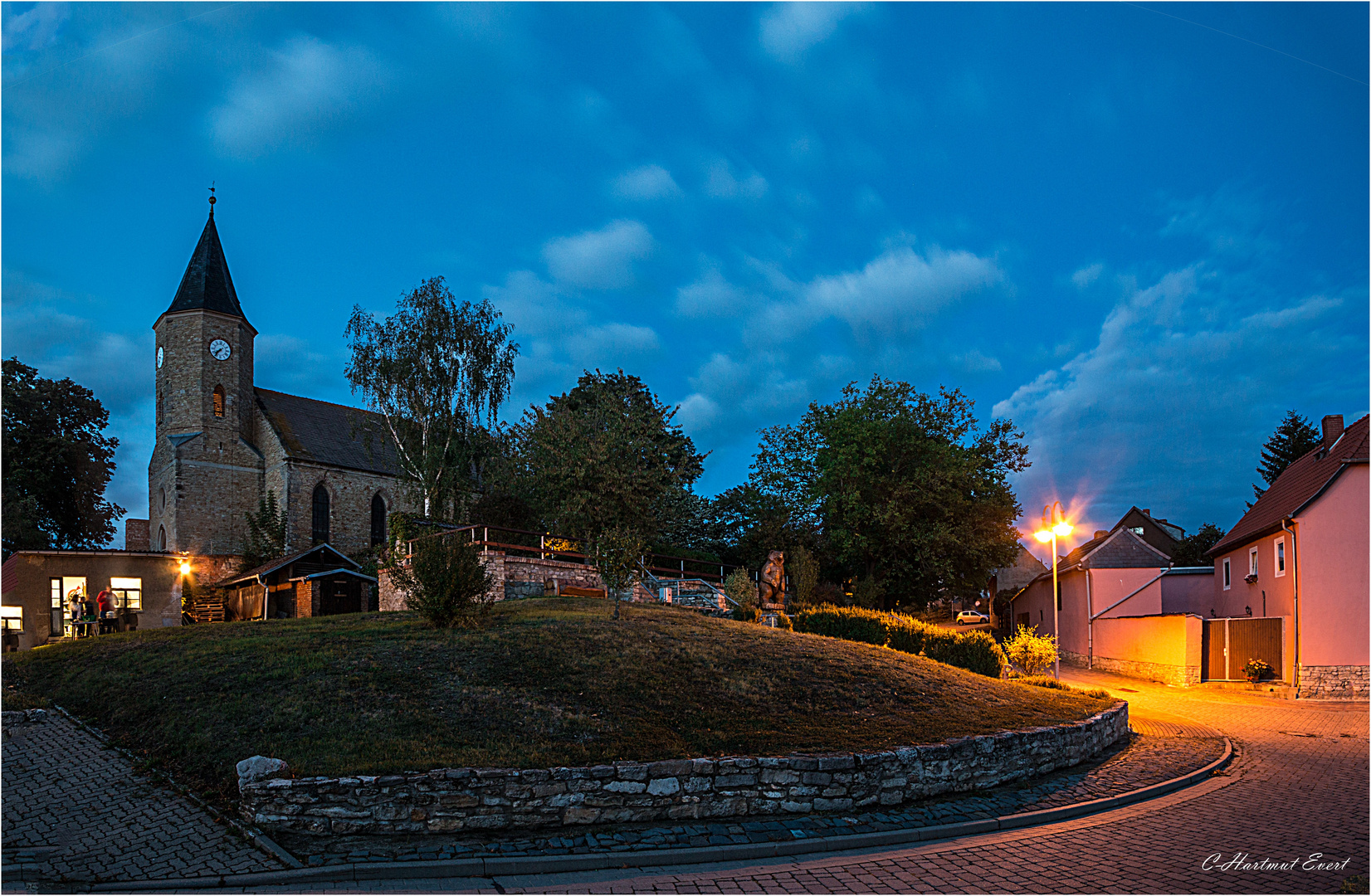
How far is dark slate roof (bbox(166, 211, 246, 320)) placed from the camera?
41969 mm

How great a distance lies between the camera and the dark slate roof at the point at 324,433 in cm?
4328

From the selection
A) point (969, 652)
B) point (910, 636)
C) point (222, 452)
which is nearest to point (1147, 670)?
point (969, 652)

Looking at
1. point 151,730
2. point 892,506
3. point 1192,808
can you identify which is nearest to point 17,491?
point 151,730

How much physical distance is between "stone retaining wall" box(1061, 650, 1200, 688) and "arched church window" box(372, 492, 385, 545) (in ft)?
123

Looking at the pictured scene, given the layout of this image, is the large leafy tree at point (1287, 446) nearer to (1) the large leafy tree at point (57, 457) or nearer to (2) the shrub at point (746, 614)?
(2) the shrub at point (746, 614)

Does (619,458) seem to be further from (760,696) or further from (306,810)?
(306,810)

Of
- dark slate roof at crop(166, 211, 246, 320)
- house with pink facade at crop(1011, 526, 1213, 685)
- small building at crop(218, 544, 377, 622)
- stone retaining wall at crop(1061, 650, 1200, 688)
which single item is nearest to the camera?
stone retaining wall at crop(1061, 650, 1200, 688)

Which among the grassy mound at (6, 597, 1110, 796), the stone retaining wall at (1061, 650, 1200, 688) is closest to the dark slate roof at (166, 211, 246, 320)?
the grassy mound at (6, 597, 1110, 796)

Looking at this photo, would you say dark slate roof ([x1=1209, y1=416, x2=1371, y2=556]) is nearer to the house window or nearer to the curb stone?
the curb stone

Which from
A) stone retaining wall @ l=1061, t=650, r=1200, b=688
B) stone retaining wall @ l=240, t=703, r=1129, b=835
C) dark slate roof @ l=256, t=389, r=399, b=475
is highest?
dark slate roof @ l=256, t=389, r=399, b=475

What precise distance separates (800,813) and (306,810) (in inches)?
210

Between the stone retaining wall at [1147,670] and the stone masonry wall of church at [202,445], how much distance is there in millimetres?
41775

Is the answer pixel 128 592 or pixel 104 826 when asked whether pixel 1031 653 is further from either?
pixel 128 592

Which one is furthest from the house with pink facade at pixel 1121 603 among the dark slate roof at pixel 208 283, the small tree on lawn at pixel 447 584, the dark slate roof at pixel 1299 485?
the dark slate roof at pixel 208 283
